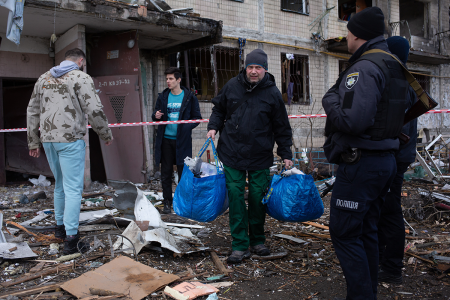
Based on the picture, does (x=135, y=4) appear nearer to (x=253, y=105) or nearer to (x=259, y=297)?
(x=253, y=105)

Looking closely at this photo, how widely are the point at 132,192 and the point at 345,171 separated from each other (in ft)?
9.94

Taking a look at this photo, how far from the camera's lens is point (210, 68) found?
9.73m

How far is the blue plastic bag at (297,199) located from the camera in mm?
3018

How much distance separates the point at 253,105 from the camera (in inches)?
127

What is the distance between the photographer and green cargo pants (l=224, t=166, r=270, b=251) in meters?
3.21

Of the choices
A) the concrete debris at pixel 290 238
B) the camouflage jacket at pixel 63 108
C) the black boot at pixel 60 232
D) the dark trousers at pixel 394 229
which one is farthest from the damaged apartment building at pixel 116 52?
the dark trousers at pixel 394 229

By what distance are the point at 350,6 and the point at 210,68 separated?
27.1 ft

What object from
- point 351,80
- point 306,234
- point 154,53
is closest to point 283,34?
point 154,53

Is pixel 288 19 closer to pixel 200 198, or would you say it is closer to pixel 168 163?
pixel 168 163

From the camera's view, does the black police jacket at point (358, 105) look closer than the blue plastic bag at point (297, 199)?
Yes

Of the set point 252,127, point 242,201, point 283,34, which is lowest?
point 242,201

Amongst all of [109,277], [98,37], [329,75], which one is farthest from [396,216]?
[329,75]

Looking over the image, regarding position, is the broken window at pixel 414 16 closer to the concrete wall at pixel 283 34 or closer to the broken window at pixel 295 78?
the concrete wall at pixel 283 34

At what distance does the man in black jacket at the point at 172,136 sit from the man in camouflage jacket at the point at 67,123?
156 centimetres
